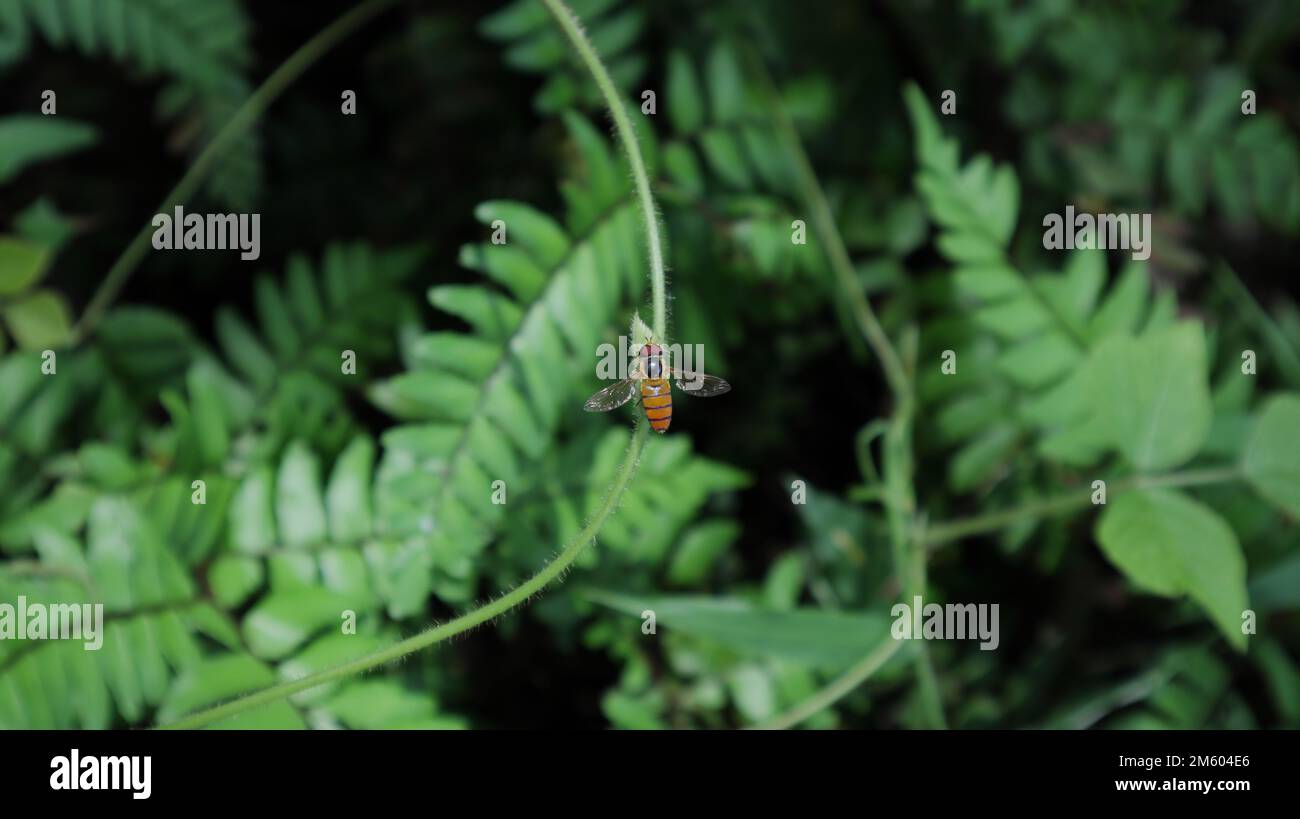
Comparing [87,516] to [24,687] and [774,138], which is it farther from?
[774,138]

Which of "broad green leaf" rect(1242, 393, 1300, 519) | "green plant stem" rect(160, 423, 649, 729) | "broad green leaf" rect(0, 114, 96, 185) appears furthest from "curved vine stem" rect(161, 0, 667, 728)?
"broad green leaf" rect(1242, 393, 1300, 519)

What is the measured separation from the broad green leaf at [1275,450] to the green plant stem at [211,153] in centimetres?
195

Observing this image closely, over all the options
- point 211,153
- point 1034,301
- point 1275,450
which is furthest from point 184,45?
point 1275,450

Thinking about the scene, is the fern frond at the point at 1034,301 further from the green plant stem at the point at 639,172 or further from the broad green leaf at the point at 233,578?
the broad green leaf at the point at 233,578

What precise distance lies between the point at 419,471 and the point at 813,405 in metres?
1.12

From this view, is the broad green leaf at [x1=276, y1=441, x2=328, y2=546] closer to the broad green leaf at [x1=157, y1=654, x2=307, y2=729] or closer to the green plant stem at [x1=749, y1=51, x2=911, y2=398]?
the broad green leaf at [x1=157, y1=654, x2=307, y2=729]

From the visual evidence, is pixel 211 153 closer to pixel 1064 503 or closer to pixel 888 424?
pixel 888 424

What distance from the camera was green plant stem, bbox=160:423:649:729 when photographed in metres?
1.20

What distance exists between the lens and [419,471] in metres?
1.45

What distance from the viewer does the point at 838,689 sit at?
161cm

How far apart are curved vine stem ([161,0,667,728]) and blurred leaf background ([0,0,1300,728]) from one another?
58mm

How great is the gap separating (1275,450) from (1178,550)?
359 mm
